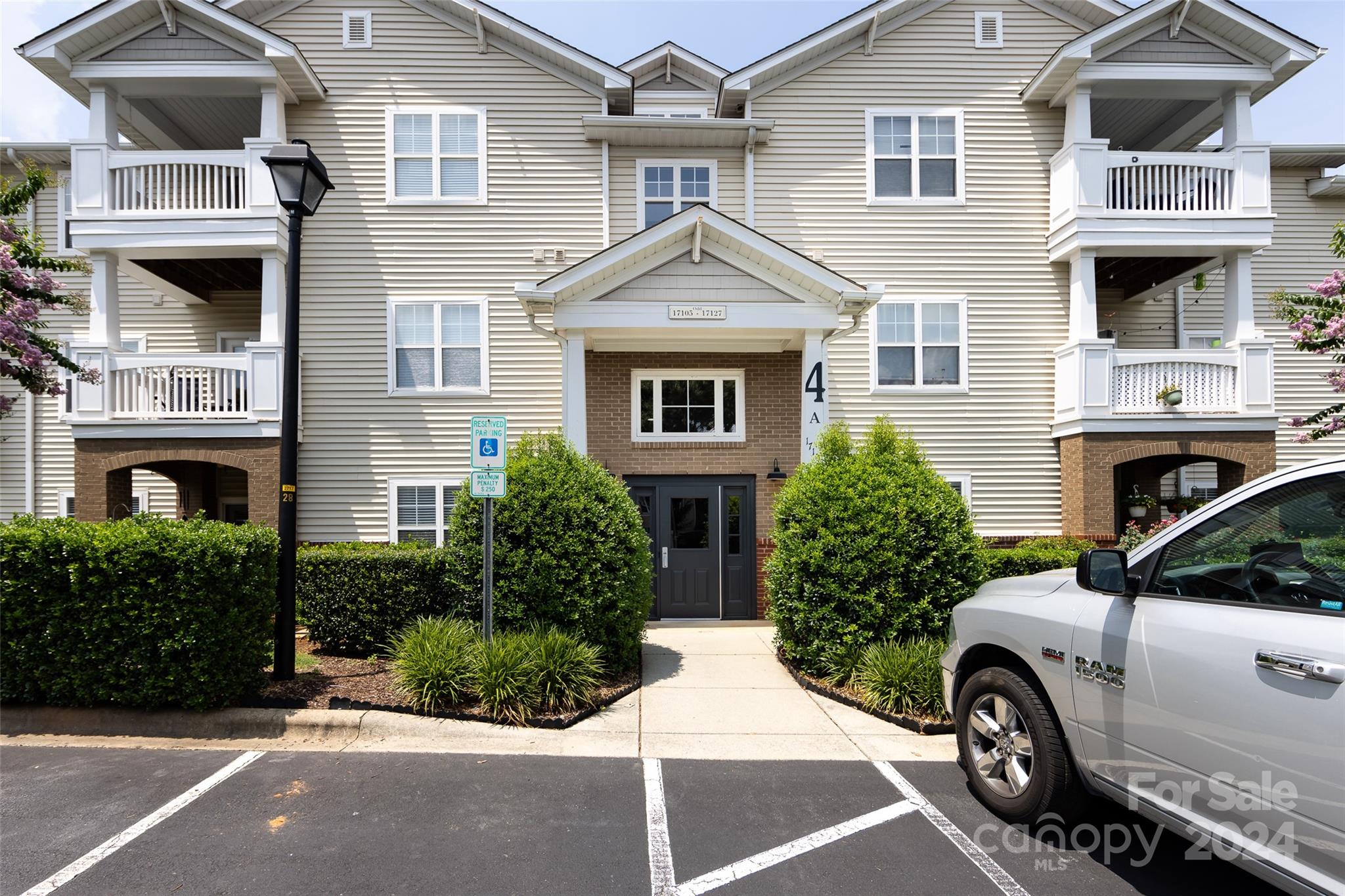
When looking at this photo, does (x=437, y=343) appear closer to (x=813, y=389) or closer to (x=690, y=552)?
(x=690, y=552)

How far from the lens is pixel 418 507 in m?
11.6

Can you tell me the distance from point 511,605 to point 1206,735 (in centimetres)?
542

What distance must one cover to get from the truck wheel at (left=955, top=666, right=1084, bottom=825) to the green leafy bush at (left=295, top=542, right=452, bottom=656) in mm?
5064

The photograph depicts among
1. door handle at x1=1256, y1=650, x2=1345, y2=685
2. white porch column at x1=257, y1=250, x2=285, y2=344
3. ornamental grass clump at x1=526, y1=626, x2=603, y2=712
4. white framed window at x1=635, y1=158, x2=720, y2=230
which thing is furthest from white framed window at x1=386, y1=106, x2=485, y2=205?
door handle at x1=1256, y1=650, x2=1345, y2=685

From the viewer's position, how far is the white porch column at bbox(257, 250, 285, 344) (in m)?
10.8

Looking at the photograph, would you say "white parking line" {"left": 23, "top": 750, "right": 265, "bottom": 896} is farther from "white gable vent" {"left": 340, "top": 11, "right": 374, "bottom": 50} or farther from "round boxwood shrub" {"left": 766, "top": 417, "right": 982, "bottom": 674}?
"white gable vent" {"left": 340, "top": 11, "right": 374, "bottom": 50}

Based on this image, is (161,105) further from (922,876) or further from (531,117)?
(922,876)

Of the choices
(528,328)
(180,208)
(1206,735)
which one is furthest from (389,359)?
(1206,735)

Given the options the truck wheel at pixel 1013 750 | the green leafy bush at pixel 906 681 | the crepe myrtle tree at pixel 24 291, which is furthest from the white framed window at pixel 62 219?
the truck wheel at pixel 1013 750

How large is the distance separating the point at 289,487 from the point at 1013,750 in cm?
581

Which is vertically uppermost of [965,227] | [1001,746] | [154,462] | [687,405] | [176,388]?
[965,227]

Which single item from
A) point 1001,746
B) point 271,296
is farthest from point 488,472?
point 271,296

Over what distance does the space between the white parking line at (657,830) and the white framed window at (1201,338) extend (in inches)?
503

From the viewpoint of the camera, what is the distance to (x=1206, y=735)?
3.02 meters
